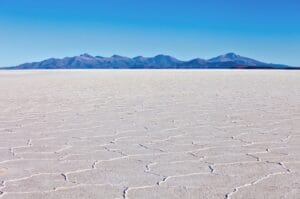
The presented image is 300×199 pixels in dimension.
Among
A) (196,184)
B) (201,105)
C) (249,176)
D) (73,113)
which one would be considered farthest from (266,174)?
(201,105)

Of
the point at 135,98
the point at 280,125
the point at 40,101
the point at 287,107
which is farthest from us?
the point at 135,98

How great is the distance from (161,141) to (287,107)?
2812 millimetres

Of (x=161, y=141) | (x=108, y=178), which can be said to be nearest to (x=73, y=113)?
(x=161, y=141)

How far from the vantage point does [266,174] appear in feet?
8.58

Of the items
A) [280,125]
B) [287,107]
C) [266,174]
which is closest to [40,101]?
[287,107]

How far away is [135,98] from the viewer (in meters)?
7.66

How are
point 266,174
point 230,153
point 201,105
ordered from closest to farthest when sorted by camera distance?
1. point 266,174
2. point 230,153
3. point 201,105

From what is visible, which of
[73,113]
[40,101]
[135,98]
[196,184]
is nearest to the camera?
[196,184]

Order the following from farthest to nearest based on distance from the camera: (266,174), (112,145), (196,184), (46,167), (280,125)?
(280,125), (112,145), (46,167), (266,174), (196,184)

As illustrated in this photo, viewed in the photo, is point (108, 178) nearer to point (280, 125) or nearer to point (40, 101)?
point (280, 125)

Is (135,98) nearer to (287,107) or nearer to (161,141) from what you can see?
(287,107)

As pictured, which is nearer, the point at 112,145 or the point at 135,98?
the point at 112,145

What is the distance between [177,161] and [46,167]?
72 cm

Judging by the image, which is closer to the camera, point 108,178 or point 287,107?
point 108,178
